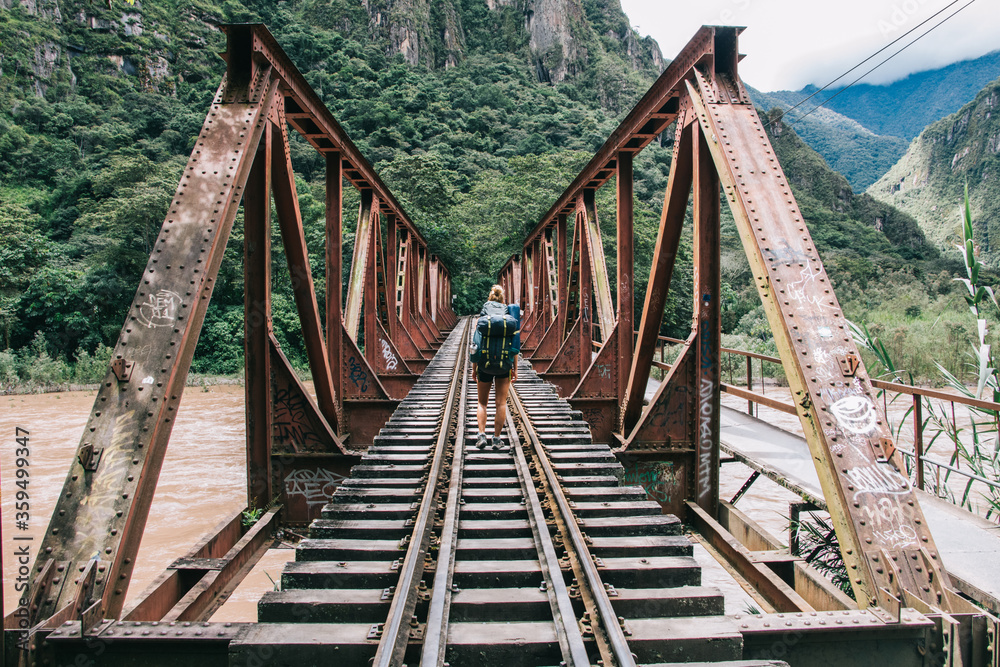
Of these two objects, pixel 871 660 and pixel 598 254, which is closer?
pixel 871 660

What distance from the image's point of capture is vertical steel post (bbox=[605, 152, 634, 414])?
6.90 metres

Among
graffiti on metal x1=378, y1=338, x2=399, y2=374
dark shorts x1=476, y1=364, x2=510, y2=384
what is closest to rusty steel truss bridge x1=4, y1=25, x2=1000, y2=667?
dark shorts x1=476, y1=364, x2=510, y2=384

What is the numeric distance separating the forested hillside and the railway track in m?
23.6

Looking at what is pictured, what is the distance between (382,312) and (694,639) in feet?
32.0

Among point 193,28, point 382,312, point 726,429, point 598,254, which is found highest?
point 193,28

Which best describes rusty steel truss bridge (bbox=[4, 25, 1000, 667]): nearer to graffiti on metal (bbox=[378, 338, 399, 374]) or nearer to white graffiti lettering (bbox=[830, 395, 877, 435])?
white graffiti lettering (bbox=[830, 395, 877, 435])

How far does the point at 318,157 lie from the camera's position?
5534 cm

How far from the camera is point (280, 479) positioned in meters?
5.13

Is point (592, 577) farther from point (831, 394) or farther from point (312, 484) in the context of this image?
point (312, 484)

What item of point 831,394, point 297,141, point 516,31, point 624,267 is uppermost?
point 516,31

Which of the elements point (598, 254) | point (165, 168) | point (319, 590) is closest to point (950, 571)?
point (319, 590)

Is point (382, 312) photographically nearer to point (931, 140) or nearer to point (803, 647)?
point (803, 647)

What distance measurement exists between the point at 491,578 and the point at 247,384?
113 inches

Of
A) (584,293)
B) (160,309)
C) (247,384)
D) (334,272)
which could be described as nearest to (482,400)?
(247,384)
